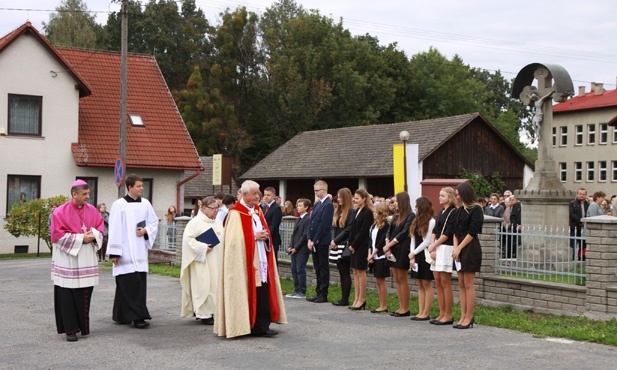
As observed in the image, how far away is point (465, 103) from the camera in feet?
207

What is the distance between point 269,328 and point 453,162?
106 feet

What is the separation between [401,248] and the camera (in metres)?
12.9

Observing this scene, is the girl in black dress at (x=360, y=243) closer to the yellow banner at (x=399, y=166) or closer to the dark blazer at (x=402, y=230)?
the dark blazer at (x=402, y=230)

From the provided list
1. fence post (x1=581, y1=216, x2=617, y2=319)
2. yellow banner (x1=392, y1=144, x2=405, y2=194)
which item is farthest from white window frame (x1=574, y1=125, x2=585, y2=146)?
fence post (x1=581, y1=216, x2=617, y2=319)

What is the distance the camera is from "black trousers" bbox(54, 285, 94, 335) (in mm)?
10562

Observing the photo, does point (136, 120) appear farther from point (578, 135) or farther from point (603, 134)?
point (578, 135)

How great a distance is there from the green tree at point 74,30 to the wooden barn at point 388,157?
766 inches

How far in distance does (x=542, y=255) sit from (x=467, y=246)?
2.12 meters

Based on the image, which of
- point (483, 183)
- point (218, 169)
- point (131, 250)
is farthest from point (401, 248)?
point (483, 183)

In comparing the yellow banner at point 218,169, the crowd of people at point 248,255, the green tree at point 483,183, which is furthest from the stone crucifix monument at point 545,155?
the green tree at point 483,183

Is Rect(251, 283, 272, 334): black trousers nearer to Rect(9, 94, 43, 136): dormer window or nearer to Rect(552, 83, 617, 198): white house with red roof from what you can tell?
Rect(9, 94, 43, 136): dormer window

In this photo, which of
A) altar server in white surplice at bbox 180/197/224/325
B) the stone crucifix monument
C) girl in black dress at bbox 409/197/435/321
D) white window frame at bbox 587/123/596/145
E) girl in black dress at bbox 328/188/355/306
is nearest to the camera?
altar server in white surplice at bbox 180/197/224/325

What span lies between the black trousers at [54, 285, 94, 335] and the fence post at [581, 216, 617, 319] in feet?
22.6

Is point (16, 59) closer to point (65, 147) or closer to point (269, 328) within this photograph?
point (65, 147)
